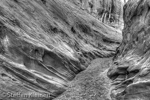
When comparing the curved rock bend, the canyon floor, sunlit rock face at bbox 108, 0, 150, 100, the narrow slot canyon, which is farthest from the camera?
the curved rock bend

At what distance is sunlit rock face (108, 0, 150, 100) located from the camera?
40.1ft

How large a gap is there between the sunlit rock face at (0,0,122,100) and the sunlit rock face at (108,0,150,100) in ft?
17.8

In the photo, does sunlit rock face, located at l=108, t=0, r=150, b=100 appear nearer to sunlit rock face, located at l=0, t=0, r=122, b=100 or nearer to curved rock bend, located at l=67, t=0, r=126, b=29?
sunlit rock face, located at l=0, t=0, r=122, b=100

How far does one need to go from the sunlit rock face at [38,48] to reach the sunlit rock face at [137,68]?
5436 mm

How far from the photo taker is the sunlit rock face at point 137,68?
12.2 metres

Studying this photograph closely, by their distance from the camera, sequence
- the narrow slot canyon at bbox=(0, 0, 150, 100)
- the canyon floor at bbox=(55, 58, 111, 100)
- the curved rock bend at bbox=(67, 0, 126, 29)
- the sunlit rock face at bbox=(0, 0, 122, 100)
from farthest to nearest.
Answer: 1. the curved rock bend at bbox=(67, 0, 126, 29)
2. the canyon floor at bbox=(55, 58, 111, 100)
3. the sunlit rock face at bbox=(0, 0, 122, 100)
4. the narrow slot canyon at bbox=(0, 0, 150, 100)

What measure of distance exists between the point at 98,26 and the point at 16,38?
23490mm

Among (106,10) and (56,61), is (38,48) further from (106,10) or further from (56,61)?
(106,10)

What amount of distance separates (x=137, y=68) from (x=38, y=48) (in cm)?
977

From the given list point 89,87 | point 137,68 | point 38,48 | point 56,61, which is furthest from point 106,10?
point 137,68

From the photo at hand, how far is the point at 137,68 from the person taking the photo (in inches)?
548

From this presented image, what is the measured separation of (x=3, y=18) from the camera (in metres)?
17.0

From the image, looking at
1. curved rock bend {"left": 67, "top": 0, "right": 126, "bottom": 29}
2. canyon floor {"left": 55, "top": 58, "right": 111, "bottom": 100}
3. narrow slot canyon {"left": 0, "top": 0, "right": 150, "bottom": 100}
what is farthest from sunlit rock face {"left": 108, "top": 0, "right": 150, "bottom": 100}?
curved rock bend {"left": 67, "top": 0, "right": 126, "bottom": 29}

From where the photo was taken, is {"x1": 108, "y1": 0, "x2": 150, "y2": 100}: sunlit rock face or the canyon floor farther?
the canyon floor
